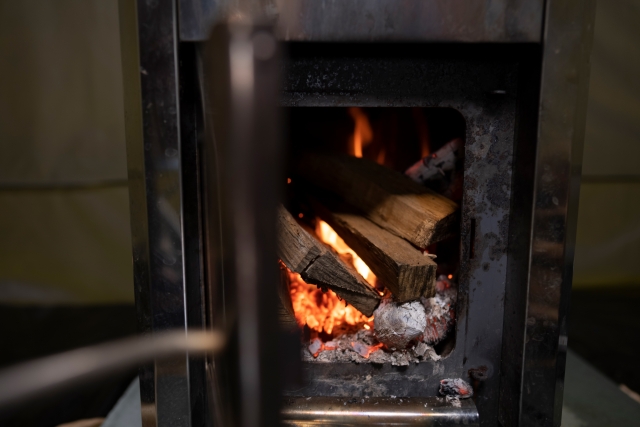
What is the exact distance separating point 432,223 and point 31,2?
1.85 meters

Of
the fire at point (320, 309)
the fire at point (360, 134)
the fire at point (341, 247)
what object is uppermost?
the fire at point (360, 134)

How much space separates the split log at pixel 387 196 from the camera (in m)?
0.82

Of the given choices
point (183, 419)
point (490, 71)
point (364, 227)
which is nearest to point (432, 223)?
point (364, 227)

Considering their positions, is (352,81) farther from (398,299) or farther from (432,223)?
(398,299)

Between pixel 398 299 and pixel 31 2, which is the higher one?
pixel 31 2

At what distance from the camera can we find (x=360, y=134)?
111 centimetres

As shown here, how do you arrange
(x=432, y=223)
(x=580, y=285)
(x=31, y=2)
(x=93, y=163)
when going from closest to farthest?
(x=432, y=223) < (x=31, y=2) < (x=93, y=163) < (x=580, y=285)

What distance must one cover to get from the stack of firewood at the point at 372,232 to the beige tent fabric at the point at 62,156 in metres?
1.33

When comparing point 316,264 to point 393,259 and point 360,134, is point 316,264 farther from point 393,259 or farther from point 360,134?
point 360,134

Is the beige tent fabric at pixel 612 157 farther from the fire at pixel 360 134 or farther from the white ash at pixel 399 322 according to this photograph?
the white ash at pixel 399 322

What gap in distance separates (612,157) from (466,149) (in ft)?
5.14

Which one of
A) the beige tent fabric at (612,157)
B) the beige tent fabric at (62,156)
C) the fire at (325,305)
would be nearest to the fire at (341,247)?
the fire at (325,305)

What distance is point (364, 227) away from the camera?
88cm

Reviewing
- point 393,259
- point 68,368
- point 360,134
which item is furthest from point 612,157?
point 68,368
